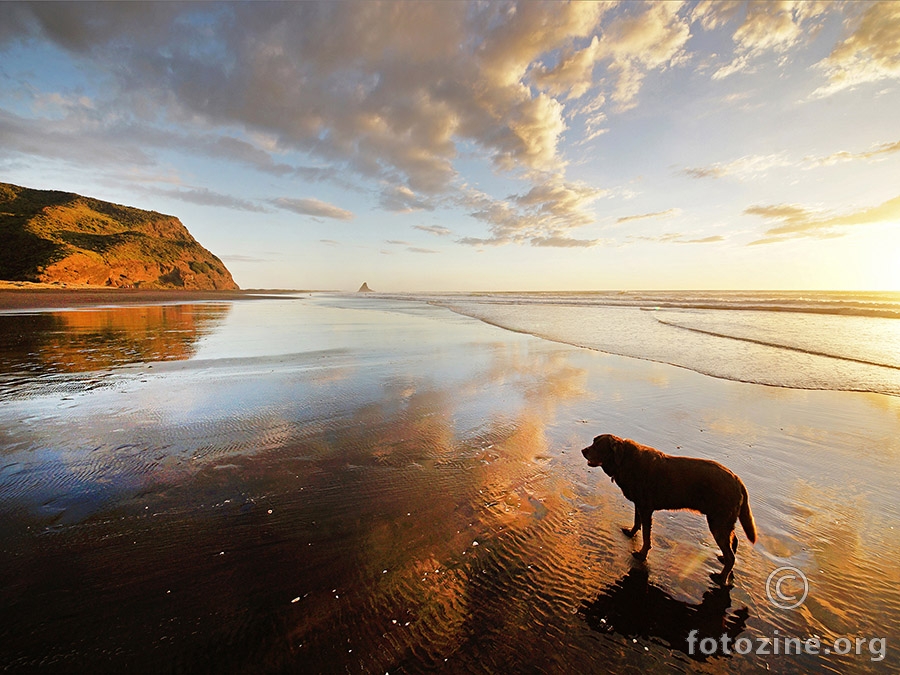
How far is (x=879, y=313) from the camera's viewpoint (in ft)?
100

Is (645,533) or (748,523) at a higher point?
(748,523)

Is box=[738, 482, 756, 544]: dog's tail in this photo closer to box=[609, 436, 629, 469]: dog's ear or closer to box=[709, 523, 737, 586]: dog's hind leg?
box=[709, 523, 737, 586]: dog's hind leg

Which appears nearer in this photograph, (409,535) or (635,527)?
(409,535)

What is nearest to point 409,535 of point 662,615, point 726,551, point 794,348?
point 662,615

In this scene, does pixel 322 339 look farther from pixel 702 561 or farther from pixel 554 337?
pixel 702 561

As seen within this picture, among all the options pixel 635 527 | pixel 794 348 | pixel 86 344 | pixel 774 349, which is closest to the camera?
pixel 635 527

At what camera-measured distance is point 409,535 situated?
385cm

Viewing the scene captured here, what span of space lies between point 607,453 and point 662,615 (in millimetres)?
1524

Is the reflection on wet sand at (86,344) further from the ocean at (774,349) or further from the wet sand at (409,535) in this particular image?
the ocean at (774,349)

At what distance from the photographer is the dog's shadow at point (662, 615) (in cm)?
280

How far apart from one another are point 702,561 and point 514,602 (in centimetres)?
219

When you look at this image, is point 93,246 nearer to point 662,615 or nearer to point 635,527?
point 635,527

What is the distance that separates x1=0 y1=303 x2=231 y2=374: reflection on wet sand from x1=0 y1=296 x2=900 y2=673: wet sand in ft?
11.6

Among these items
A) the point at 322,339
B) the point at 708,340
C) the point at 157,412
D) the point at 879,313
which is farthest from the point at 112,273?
the point at 879,313
